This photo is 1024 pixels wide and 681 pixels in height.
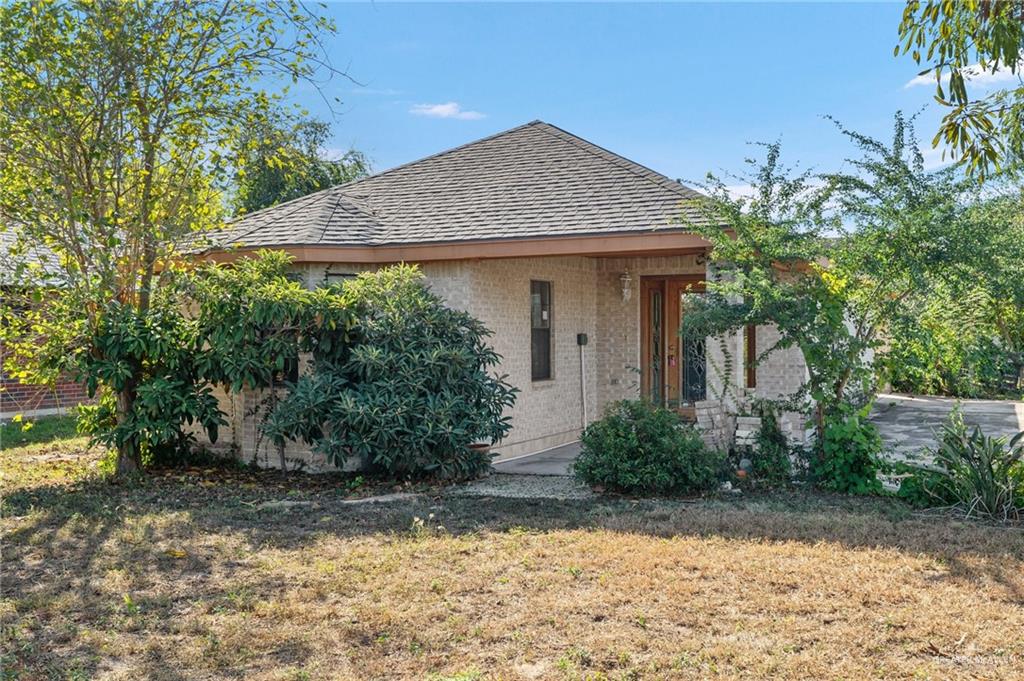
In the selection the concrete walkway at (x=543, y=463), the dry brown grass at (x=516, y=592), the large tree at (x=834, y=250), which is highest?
the large tree at (x=834, y=250)

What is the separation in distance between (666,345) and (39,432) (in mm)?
10232

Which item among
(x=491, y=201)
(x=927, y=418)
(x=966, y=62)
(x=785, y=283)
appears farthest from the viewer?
(x=927, y=418)

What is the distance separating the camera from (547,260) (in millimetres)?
12000

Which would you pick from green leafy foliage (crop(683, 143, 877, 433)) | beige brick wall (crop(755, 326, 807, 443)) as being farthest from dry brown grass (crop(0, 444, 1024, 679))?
beige brick wall (crop(755, 326, 807, 443))

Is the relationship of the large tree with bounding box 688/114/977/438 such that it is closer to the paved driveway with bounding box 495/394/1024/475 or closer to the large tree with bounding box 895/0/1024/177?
the paved driveway with bounding box 495/394/1024/475

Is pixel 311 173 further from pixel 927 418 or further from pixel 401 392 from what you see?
pixel 401 392

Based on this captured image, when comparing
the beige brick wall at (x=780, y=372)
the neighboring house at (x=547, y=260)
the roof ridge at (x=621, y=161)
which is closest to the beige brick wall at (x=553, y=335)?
the neighboring house at (x=547, y=260)

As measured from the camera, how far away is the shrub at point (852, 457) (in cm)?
818

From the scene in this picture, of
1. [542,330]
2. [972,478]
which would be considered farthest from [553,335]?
[972,478]

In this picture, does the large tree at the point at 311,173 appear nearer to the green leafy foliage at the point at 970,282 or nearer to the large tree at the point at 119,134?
the large tree at the point at 119,134

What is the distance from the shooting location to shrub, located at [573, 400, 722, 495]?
811 centimetres

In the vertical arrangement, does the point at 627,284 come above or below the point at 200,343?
above

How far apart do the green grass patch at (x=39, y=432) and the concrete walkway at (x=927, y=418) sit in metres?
12.0

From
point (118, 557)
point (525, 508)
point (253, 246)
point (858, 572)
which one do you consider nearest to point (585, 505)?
point (525, 508)
